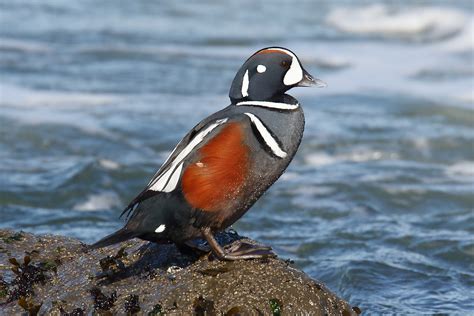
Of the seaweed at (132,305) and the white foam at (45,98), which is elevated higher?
the seaweed at (132,305)

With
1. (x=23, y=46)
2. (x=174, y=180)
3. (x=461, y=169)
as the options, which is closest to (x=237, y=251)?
(x=174, y=180)

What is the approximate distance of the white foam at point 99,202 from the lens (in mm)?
9486

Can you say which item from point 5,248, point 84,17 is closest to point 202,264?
point 5,248

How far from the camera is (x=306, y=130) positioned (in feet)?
42.8

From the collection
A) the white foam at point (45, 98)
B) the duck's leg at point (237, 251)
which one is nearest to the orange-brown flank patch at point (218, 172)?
the duck's leg at point (237, 251)

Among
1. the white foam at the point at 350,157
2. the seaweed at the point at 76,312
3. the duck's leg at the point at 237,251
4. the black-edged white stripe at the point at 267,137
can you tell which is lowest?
the white foam at the point at 350,157

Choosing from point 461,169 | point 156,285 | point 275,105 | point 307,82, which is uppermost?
point 307,82

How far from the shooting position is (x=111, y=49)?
18.8 meters

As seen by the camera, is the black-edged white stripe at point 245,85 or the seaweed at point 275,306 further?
the black-edged white stripe at point 245,85

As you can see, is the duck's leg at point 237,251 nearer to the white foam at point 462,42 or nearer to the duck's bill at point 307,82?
the duck's bill at point 307,82

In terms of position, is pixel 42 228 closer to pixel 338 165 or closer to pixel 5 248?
pixel 5 248

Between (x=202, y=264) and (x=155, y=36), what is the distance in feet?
52.6

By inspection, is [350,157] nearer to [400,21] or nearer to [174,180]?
[174,180]

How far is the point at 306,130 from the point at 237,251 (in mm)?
7972
